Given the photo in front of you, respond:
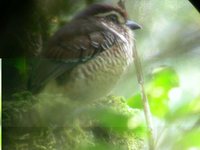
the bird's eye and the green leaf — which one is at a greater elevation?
the bird's eye

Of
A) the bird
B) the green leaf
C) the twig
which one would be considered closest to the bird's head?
the bird

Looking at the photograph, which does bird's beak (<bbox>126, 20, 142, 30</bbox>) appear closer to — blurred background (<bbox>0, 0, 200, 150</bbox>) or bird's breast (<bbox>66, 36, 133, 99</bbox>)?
blurred background (<bbox>0, 0, 200, 150</bbox>)

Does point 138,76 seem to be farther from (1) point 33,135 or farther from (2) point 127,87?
(1) point 33,135

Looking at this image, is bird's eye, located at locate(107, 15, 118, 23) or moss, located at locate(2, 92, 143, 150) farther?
bird's eye, located at locate(107, 15, 118, 23)

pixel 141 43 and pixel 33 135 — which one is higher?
pixel 141 43

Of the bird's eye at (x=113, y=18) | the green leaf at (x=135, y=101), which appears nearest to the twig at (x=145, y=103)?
the green leaf at (x=135, y=101)

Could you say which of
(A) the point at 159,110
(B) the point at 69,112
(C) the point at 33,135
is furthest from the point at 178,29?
(C) the point at 33,135

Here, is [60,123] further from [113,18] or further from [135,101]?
[113,18]
